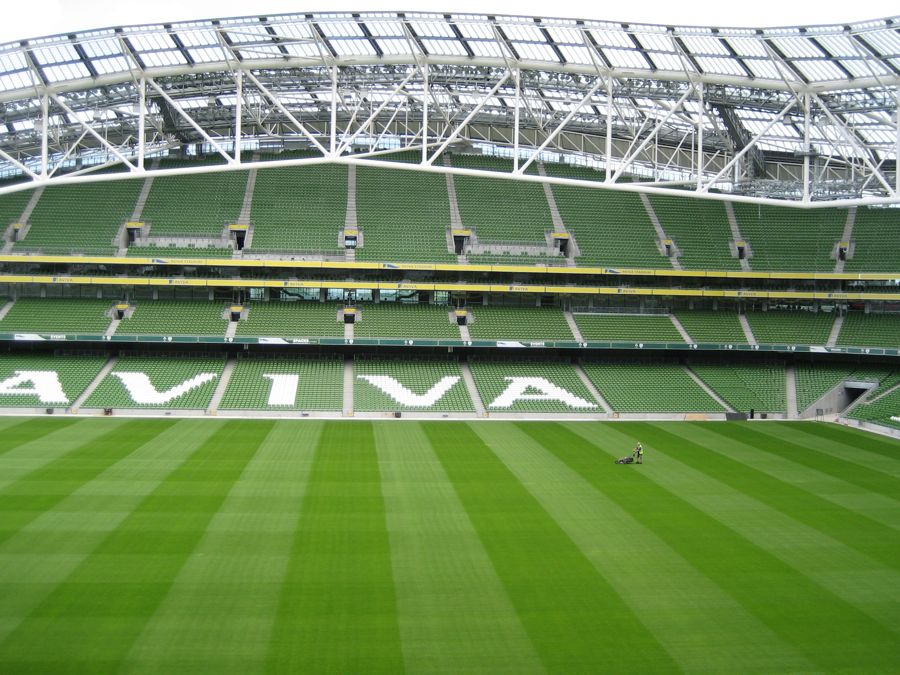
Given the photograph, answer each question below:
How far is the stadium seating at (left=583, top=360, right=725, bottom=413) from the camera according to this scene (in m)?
36.9

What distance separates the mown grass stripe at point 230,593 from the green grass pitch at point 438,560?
5 cm

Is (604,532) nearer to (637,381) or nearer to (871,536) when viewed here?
(871,536)

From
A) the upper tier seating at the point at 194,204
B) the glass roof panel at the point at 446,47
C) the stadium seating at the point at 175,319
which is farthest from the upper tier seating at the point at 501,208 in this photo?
the glass roof panel at the point at 446,47

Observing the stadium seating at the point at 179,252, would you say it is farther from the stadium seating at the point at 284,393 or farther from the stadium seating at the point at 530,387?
the stadium seating at the point at 530,387

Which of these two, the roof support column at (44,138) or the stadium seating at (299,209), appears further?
the stadium seating at (299,209)

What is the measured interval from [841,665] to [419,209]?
116 ft

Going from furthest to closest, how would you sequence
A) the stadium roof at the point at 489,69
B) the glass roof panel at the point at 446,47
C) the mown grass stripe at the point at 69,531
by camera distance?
1. the glass roof panel at the point at 446,47
2. the stadium roof at the point at 489,69
3. the mown grass stripe at the point at 69,531

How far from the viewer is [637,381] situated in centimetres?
3919

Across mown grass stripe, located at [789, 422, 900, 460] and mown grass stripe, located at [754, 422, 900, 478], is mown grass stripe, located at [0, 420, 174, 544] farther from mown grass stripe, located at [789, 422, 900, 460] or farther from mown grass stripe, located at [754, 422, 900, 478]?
mown grass stripe, located at [789, 422, 900, 460]

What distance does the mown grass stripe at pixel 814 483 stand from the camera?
20156 millimetres

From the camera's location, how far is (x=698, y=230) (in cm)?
4516

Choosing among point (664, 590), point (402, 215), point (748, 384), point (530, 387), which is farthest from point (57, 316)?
point (664, 590)

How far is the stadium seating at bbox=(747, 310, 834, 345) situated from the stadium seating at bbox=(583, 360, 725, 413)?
4512 millimetres

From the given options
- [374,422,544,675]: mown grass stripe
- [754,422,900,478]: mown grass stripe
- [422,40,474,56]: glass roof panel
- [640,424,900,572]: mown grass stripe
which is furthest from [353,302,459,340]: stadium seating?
[374,422,544,675]: mown grass stripe
